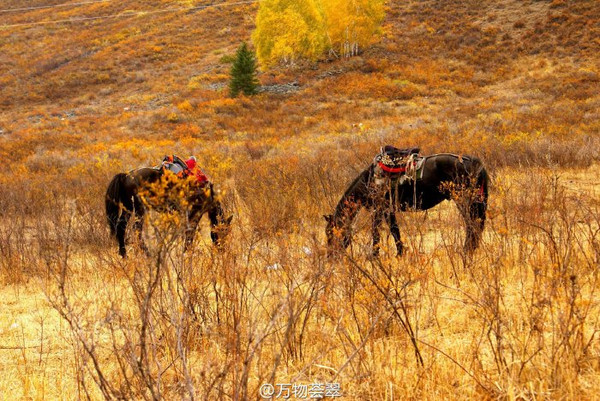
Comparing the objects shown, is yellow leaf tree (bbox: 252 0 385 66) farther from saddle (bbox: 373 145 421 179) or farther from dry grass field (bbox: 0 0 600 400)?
saddle (bbox: 373 145 421 179)

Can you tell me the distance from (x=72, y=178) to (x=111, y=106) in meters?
17.4

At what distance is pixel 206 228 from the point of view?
7.31 m

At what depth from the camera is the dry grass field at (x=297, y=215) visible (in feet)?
6.67

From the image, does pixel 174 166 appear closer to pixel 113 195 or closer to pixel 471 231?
pixel 113 195

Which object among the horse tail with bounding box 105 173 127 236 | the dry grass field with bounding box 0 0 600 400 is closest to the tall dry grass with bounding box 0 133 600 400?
the dry grass field with bounding box 0 0 600 400

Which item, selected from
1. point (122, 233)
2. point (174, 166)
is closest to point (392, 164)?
point (174, 166)

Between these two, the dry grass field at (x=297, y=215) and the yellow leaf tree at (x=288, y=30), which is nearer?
the dry grass field at (x=297, y=215)

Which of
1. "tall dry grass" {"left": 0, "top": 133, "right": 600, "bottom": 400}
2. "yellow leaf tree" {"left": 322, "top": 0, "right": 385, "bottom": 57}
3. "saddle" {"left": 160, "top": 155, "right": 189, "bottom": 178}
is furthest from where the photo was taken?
"yellow leaf tree" {"left": 322, "top": 0, "right": 385, "bottom": 57}

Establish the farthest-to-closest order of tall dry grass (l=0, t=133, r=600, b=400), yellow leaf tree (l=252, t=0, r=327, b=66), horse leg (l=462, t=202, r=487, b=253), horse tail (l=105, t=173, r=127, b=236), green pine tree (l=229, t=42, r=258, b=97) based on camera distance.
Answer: yellow leaf tree (l=252, t=0, r=327, b=66), green pine tree (l=229, t=42, r=258, b=97), horse tail (l=105, t=173, r=127, b=236), horse leg (l=462, t=202, r=487, b=253), tall dry grass (l=0, t=133, r=600, b=400)

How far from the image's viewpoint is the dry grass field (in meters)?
2.03

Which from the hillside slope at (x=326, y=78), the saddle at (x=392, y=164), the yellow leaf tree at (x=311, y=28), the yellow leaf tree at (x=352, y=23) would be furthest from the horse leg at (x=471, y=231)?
the yellow leaf tree at (x=352, y=23)

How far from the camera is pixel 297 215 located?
262 inches

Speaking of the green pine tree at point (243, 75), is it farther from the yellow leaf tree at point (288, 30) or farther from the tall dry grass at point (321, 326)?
the tall dry grass at point (321, 326)

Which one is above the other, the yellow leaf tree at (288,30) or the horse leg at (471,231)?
the yellow leaf tree at (288,30)
